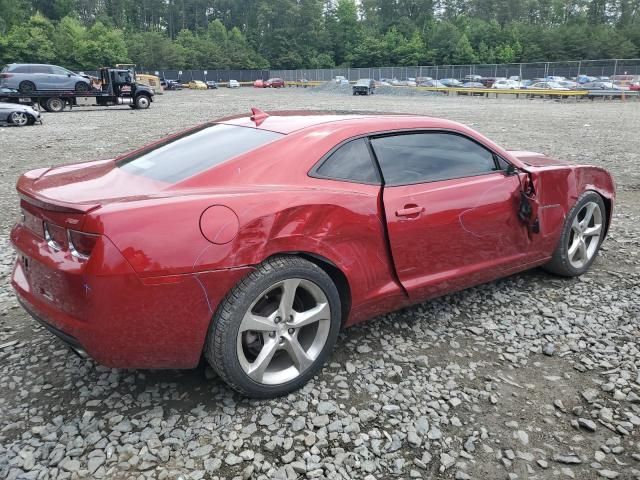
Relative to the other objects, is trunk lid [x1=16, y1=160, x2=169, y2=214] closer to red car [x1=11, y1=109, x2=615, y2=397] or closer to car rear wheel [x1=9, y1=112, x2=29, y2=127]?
red car [x1=11, y1=109, x2=615, y2=397]

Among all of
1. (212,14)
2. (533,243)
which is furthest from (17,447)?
(212,14)

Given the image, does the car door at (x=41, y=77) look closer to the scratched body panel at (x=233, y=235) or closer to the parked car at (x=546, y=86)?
the scratched body panel at (x=233, y=235)

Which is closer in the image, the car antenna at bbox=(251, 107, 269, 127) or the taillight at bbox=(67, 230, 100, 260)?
the taillight at bbox=(67, 230, 100, 260)

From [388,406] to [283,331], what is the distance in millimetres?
691

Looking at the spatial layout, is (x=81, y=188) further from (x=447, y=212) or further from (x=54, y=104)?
(x=54, y=104)

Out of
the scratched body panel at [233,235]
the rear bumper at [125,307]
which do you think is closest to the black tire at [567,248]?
the scratched body panel at [233,235]

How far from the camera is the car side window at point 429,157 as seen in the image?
132 inches

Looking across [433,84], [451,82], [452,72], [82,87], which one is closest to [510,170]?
[82,87]

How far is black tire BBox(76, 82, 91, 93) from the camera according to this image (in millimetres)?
25891

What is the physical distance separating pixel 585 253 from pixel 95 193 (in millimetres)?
3940

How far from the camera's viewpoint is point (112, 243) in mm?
2352

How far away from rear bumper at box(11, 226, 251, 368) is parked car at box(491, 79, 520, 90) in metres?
45.8

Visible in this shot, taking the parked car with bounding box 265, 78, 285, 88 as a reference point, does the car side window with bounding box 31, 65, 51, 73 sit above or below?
below

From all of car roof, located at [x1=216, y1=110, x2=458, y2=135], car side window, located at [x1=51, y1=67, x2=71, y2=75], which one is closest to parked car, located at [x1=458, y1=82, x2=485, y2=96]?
car side window, located at [x1=51, y1=67, x2=71, y2=75]
